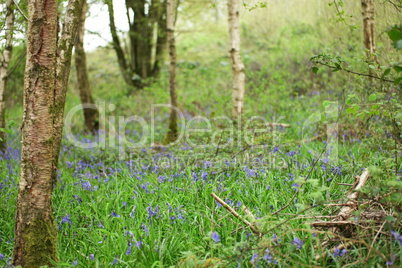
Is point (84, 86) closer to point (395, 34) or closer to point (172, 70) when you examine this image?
point (172, 70)

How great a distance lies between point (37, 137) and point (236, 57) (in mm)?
4994

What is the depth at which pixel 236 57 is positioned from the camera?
6820 mm

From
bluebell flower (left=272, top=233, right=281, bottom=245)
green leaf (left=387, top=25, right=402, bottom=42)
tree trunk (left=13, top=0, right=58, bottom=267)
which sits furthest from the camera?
tree trunk (left=13, top=0, right=58, bottom=267)

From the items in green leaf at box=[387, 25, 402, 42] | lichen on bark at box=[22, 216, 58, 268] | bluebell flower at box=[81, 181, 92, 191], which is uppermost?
green leaf at box=[387, 25, 402, 42]

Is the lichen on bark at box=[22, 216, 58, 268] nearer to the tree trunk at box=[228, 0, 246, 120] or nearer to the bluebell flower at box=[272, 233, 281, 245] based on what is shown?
the bluebell flower at box=[272, 233, 281, 245]

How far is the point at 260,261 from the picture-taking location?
7.49 ft

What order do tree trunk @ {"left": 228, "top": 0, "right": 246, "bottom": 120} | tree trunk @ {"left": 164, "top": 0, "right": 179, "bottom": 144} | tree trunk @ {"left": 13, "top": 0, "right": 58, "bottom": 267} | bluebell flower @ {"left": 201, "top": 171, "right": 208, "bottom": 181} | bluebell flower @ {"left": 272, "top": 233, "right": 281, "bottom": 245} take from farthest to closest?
tree trunk @ {"left": 228, "top": 0, "right": 246, "bottom": 120}, tree trunk @ {"left": 164, "top": 0, "right": 179, "bottom": 144}, bluebell flower @ {"left": 201, "top": 171, "right": 208, "bottom": 181}, tree trunk @ {"left": 13, "top": 0, "right": 58, "bottom": 267}, bluebell flower @ {"left": 272, "top": 233, "right": 281, "bottom": 245}

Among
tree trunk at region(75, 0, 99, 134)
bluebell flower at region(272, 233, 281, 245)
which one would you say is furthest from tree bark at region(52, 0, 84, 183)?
tree trunk at region(75, 0, 99, 134)

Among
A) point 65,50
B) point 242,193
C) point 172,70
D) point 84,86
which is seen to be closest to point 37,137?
point 65,50

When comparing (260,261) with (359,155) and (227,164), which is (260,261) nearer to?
(227,164)

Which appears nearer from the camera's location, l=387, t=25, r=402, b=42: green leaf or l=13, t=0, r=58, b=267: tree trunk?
l=387, t=25, r=402, b=42: green leaf

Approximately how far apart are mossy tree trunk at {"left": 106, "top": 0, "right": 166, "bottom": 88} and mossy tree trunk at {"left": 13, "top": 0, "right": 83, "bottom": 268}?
9.36 metres

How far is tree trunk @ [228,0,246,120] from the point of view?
6641 mm

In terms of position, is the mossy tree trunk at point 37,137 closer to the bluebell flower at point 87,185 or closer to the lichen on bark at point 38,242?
the lichen on bark at point 38,242
